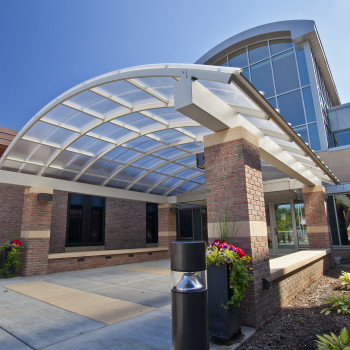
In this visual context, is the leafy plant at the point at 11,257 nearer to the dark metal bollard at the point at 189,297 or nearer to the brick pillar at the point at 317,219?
the dark metal bollard at the point at 189,297

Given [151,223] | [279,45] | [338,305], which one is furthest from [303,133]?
→ [338,305]

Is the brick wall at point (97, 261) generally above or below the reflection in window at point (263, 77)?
below

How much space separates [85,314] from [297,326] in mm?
3720

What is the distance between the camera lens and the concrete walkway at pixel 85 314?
370cm

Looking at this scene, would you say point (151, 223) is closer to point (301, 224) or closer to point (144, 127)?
point (301, 224)

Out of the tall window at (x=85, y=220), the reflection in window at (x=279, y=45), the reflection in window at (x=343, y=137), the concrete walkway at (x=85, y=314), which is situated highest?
the reflection in window at (x=279, y=45)

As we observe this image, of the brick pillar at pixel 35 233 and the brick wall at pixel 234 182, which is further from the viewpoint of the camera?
the brick pillar at pixel 35 233

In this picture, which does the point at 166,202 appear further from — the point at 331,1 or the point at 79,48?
the point at 79,48

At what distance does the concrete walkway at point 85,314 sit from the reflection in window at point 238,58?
1625 cm

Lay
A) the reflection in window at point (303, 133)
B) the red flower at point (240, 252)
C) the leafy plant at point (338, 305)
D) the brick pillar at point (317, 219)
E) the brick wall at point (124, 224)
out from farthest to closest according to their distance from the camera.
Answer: the brick wall at point (124, 224), the reflection in window at point (303, 133), the brick pillar at point (317, 219), the leafy plant at point (338, 305), the red flower at point (240, 252)

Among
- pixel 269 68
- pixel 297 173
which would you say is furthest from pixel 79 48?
pixel 297 173

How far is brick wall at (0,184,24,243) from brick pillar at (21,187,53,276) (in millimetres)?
3212

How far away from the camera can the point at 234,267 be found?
382 centimetres

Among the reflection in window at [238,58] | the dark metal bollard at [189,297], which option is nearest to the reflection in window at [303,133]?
the reflection in window at [238,58]
